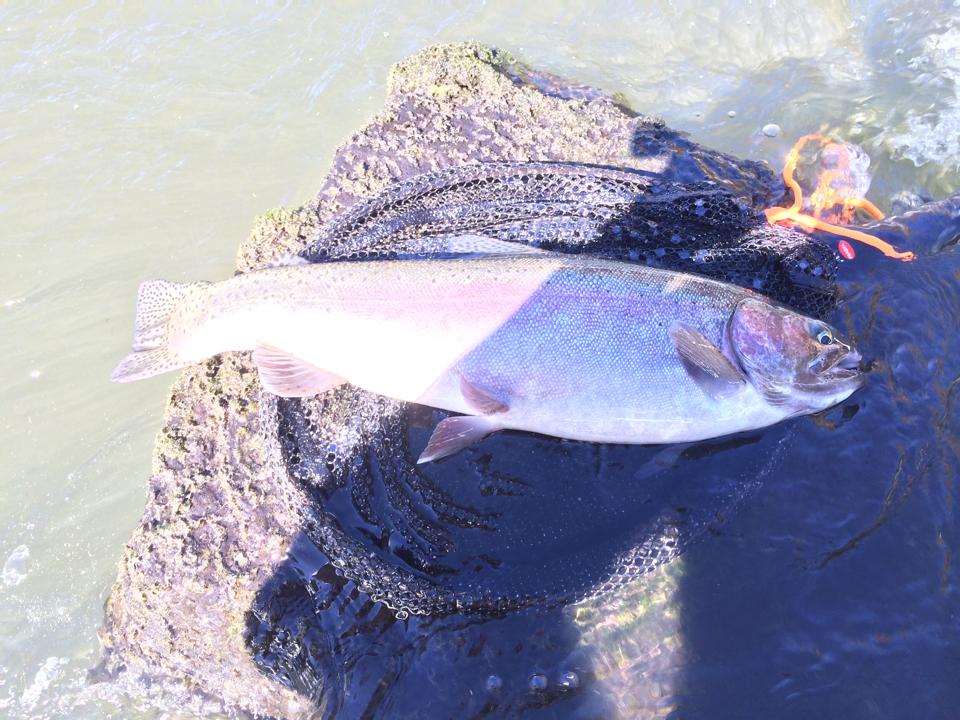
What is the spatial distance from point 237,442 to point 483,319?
165 cm

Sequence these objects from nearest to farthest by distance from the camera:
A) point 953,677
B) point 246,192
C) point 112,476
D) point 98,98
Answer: point 953,677, point 112,476, point 246,192, point 98,98

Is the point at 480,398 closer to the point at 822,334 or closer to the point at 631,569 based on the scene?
the point at 631,569

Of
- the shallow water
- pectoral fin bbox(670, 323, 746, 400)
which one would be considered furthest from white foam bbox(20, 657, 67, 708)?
pectoral fin bbox(670, 323, 746, 400)

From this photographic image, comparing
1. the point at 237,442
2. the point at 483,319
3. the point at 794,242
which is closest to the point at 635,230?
the point at 794,242

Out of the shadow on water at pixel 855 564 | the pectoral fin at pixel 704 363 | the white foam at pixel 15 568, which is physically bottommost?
the white foam at pixel 15 568

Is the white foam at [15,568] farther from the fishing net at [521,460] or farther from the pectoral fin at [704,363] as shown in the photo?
the pectoral fin at [704,363]

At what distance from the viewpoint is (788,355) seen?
3.44 metres

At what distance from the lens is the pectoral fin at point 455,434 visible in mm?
3352

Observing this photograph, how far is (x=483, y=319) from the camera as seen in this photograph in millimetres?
Result: 3359

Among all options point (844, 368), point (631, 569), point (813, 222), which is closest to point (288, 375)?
point (631, 569)

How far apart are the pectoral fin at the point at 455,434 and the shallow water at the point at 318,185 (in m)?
1.22

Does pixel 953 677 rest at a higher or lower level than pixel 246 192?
lower

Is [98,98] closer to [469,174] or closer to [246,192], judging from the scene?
[246,192]

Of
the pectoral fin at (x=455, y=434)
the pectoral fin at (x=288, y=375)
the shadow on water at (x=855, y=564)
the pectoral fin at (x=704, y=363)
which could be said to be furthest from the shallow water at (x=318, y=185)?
the pectoral fin at (x=288, y=375)
